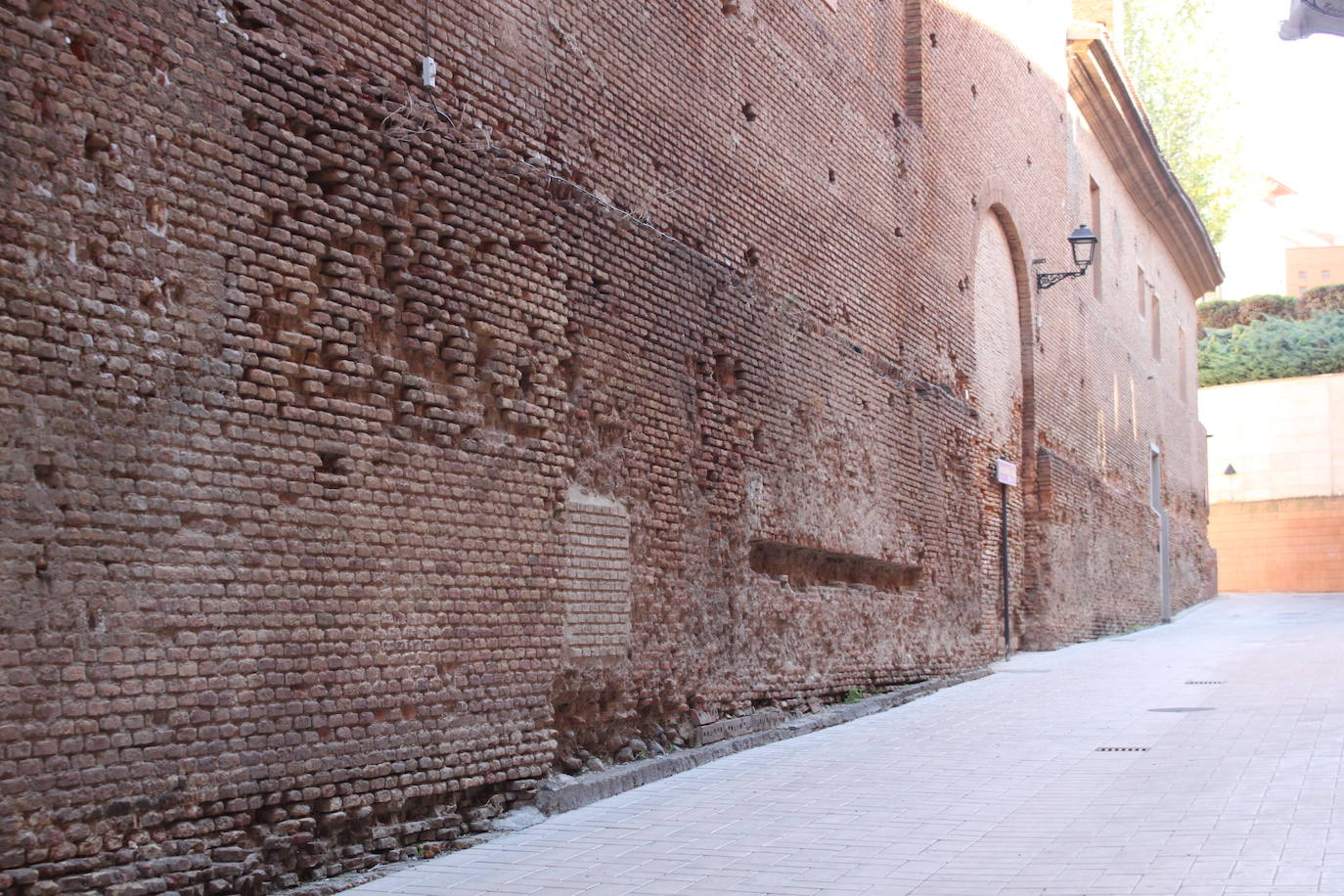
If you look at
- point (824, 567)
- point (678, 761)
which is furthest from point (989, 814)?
point (824, 567)

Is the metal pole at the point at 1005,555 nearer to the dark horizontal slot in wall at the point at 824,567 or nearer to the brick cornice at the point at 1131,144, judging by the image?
the dark horizontal slot in wall at the point at 824,567

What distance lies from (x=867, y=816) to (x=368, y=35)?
4.28 meters

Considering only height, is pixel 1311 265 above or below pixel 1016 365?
above

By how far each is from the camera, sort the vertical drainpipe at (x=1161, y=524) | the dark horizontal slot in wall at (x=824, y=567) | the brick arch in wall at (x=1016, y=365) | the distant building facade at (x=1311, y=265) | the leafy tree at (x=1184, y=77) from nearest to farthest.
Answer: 1. the dark horizontal slot in wall at (x=824, y=567)
2. the brick arch in wall at (x=1016, y=365)
3. the vertical drainpipe at (x=1161, y=524)
4. the leafy tree at (x=1184, y=77)
5. the distant building facade at (x=1311, y=265)

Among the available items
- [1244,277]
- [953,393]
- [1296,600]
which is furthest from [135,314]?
[1244,277]

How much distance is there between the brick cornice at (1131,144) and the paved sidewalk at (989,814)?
1179 centimetres

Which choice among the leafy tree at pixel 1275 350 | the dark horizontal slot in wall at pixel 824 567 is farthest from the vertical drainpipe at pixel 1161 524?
the dark horizontal slot in wall at pixel 824 567

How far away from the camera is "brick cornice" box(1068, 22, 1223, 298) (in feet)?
66.9

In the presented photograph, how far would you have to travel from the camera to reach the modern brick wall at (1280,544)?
106 ft

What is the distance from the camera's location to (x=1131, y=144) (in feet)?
76.9

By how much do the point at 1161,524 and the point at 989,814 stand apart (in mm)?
20605

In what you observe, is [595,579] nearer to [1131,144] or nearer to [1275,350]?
[1131,144]

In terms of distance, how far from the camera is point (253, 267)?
5484mm

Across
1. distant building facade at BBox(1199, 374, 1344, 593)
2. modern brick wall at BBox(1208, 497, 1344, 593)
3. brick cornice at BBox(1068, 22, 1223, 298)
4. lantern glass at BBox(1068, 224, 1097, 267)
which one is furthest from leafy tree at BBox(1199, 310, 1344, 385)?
lantern glass at BBox(1068, 224, 1097, 267)
